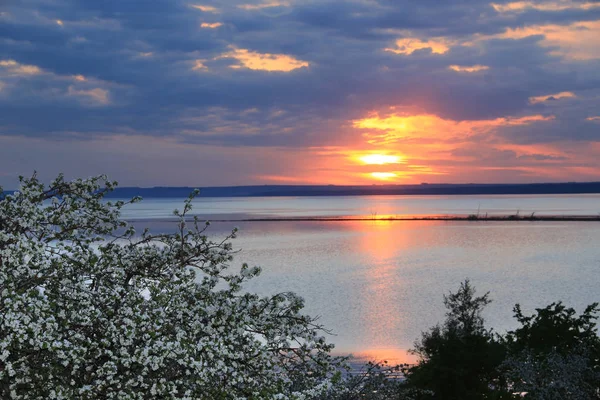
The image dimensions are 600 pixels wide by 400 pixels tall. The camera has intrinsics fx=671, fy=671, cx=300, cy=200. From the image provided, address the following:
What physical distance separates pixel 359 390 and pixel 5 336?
15752 mm

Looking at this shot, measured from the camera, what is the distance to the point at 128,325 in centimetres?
1098

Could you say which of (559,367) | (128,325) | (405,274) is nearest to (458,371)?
(559,367)

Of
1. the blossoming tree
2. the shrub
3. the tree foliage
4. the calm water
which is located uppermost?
the blossoming tree

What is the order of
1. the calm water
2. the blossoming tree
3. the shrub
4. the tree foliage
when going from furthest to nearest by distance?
the calm water → the tree foliage → the shrub → the blossoming tree

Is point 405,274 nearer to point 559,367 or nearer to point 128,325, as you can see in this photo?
point 559,367

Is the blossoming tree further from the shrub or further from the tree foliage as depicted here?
the tree foliage

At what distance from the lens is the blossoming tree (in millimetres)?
10500

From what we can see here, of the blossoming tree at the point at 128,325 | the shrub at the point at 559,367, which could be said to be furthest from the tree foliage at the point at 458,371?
the blossoming tree at the point at 128,325

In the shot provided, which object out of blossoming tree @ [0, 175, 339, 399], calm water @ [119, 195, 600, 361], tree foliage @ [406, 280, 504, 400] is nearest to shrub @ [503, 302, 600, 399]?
tree foliage @ [406, 280, 504, 400]

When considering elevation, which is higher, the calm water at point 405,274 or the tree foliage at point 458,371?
the tree foliage at point 458,371

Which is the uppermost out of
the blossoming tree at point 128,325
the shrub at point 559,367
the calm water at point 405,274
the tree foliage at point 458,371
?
the blossoming tree at point 128,325

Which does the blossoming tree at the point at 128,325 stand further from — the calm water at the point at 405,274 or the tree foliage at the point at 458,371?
the calm water at the point at 405,274

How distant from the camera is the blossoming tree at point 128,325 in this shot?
10500 mm

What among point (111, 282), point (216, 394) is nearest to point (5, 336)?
point (111, 282)
